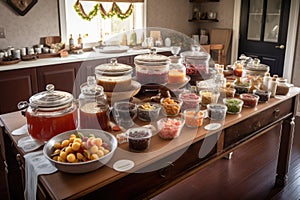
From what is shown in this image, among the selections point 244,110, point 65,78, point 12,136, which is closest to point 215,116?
point 244,110

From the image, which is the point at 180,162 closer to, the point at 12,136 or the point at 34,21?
the point at 12,136

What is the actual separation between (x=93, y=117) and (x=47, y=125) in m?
0.22

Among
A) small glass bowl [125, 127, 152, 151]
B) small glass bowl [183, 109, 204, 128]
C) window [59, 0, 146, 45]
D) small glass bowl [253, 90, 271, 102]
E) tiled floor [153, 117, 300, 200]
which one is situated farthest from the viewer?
window [59, 0, 146, 45]

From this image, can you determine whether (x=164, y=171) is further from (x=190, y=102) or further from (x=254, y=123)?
(x=254, y=123)

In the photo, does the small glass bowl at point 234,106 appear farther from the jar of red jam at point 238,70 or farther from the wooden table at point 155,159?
the jar of red jam at point 238,70

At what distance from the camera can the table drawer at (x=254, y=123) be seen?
1.76 metres

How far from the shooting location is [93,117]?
150 centimetres

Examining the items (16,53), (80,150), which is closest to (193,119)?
(80,150)

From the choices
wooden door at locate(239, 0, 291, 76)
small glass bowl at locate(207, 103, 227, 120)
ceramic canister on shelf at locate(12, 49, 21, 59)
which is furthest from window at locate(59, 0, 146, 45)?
small glass bowl at locate(207, 103, 227, 120)

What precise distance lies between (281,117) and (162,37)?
3229 mm

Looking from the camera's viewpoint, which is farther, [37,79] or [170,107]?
[37,79]

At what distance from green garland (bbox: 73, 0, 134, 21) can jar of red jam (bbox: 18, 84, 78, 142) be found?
2.99 meters

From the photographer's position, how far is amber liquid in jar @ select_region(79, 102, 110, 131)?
1498 millimetres

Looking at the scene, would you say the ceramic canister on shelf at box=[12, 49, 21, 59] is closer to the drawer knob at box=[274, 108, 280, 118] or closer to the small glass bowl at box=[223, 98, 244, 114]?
the small glass bowl at box=[223, 98, 244, 114]
